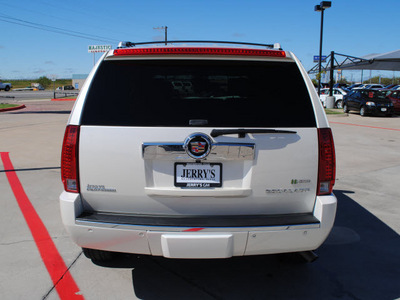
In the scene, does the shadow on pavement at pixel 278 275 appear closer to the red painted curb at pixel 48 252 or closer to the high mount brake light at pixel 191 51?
the red painted curb at pixel 48 252

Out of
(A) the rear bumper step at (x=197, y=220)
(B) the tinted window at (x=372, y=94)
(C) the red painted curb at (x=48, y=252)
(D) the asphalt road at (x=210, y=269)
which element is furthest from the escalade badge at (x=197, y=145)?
(B) the tinted window at (x=372, y=94)

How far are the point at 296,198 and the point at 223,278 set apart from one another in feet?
3.65

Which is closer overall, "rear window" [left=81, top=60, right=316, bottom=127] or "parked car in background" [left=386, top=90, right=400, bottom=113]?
"rear window" [left=81, top=60, right=316, bottom=127]

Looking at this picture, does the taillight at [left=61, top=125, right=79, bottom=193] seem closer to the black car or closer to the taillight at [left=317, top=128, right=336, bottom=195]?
the taillight at [left=317, top=128, right=336, bottom=195]

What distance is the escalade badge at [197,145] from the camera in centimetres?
268

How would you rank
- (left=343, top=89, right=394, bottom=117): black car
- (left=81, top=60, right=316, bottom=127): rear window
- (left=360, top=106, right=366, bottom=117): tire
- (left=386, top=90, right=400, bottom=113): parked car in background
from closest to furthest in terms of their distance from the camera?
(left=81, top=60, right=316, bottom=127): rear window → (left=343, top=89, right=394, bottom=117): black car → (left=360, top=106, right=366, bottom=117): tire → (left=386, top=90, right=400, bottom=113): parked car in background

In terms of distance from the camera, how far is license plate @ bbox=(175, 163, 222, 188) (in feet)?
9.07

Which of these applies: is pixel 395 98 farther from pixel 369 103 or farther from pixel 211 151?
pixel 211 151

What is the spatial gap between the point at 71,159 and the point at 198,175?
951 mm

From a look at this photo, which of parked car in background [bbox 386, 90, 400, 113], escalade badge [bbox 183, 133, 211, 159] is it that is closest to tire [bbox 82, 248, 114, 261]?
escalade badge [bbox 183, 133, 211, 159]

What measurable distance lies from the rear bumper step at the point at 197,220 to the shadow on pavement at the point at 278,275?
2.55ft

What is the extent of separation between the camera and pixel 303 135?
2.81m

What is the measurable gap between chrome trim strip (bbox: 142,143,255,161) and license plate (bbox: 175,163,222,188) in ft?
0.24

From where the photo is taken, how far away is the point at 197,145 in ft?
8.84
